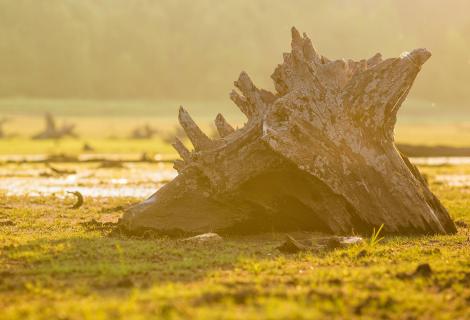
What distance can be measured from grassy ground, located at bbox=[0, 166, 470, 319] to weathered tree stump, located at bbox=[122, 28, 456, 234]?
68 cm

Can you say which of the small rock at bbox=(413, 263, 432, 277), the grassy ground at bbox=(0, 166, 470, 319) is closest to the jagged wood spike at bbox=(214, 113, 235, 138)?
the grassy ground at bbox=(0, 166, 470, 319)

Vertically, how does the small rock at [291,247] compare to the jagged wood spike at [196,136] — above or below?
below

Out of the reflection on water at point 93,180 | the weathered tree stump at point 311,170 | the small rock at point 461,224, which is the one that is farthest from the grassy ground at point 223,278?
the reflection on water at point 93,180

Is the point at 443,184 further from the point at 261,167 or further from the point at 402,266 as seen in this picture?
the point at 402,266

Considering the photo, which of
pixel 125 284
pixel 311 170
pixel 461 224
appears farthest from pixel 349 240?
pixel 461 224

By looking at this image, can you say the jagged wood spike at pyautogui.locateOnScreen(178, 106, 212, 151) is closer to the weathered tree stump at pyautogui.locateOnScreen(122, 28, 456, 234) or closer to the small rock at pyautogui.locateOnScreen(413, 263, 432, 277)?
the weathered tree stump at pyautogui.locateOnScreen(122, 28, 456, 234)

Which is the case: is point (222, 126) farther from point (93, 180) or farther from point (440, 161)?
point (440, 161)

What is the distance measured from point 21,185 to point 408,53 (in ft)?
60.8

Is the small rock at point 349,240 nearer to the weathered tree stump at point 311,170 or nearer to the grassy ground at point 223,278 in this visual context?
the grassy ground at point 223,278

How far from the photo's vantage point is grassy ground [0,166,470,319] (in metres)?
9.55

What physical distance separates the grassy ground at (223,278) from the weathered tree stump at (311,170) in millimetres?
676

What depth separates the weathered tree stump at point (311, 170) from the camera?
54.4 feet

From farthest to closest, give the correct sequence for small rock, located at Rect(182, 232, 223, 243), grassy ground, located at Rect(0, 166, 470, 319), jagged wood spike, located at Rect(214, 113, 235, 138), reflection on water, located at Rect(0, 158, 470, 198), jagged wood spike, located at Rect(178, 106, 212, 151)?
1. reflection on water, located at Rect(0, 158, 470, 198)
2. jagged wood spike, located at Rect(214, 113, 235, 138)
3. jagged wood spike, located at Rect(178, 106, 212, 151)
4. small rock, located at Rect(182, 232, 223, 243)
5. grassy ground, located at Rect(0, 166, 470, 319)

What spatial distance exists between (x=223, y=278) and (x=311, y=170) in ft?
16.2
